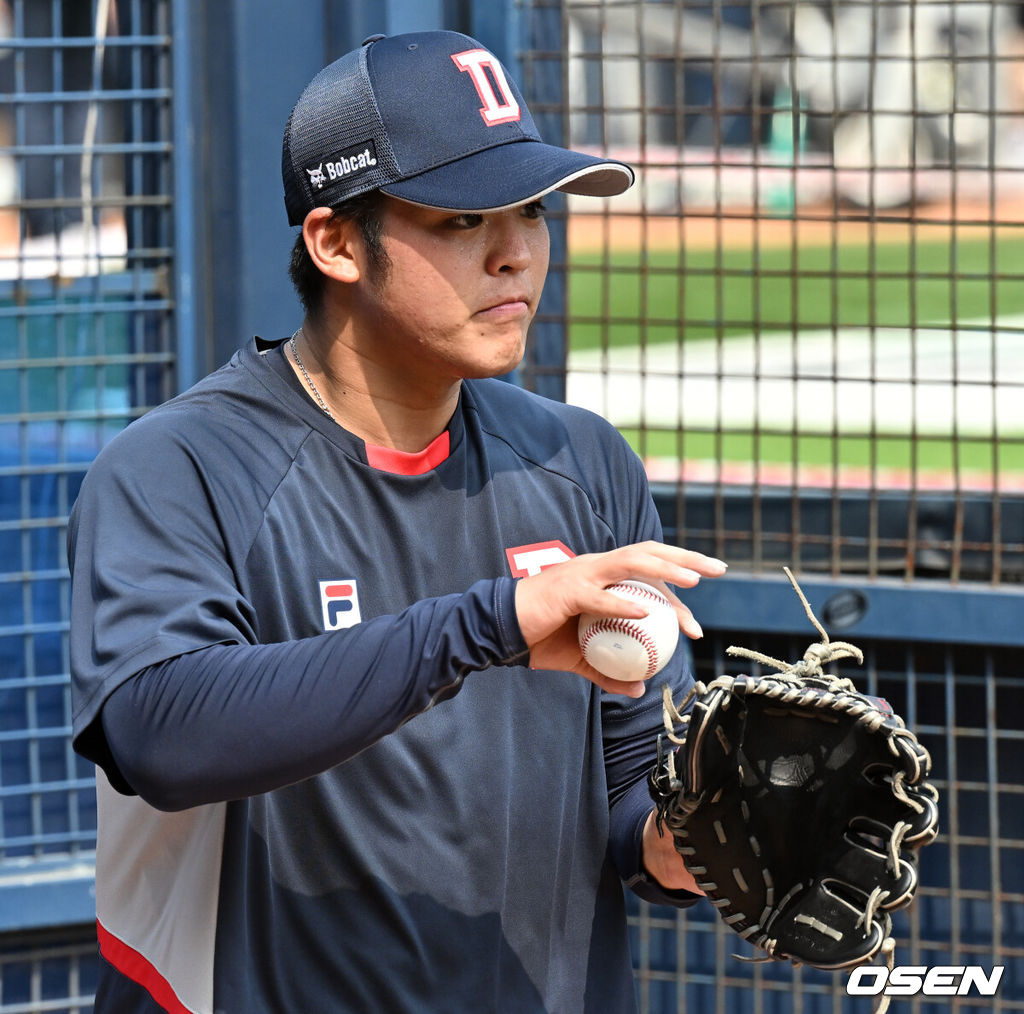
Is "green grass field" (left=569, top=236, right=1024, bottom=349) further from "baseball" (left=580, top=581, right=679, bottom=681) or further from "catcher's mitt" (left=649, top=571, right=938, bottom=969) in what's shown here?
"baseball" (left=580, top=581, right=679, bottom=681)

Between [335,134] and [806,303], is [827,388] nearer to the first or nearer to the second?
[806,303]

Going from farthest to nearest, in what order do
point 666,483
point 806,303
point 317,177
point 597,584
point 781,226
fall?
point 806,303
point 781,226
point 666,483
point 317,177
point 597,584

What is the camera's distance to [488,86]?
6.05 feet

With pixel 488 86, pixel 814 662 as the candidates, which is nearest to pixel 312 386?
pixel 488 86

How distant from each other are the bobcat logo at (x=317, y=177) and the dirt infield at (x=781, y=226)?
50.0 inches

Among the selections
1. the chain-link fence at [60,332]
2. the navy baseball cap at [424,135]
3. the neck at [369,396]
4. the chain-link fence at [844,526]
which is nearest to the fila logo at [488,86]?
the navy baseball cap at [424,135]

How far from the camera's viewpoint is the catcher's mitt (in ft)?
5.63

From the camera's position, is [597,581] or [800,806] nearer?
[597,581]

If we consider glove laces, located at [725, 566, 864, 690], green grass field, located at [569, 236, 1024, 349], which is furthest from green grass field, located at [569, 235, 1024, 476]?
glove laces, located at [725, 566, 864, 690]

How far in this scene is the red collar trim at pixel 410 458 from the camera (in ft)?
6.03

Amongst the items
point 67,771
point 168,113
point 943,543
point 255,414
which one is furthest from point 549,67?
point 67,771

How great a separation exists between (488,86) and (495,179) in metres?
0.16

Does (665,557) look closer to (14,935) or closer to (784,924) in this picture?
(784,924)

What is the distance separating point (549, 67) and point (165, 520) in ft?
6.32
